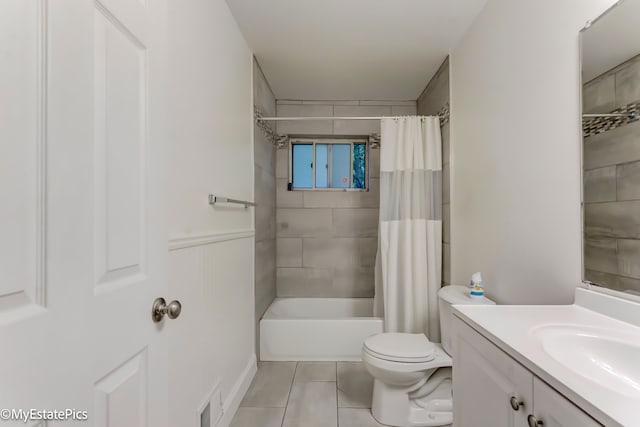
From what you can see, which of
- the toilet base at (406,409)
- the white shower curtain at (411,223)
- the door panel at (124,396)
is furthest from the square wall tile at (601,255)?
the door panel at (124,396)

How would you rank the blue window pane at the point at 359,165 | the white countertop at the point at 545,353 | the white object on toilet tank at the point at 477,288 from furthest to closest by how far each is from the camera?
1. the blue window pane at the point at 359,165
2. the white object on toilet tank at the point at 477,288
3. the white countertop at the point at 545,353

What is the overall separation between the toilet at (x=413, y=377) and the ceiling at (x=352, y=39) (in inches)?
66.1

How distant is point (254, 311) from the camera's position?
2441 millimetres

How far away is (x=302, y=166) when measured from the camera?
3.48 meters

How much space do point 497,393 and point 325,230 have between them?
2.53 m

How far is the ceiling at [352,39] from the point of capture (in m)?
1.89

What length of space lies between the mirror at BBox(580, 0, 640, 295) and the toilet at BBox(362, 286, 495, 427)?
0.72 meters

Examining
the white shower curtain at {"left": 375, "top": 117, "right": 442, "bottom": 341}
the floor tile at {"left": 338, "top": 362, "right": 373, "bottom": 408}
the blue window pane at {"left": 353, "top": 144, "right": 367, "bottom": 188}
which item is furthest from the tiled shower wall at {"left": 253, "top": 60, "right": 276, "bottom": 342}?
the white shower curtain at {"left": 375, "top": 117, "right": 442, "bottom": 341}

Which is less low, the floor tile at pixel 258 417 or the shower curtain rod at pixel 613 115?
the shower curtain rod at pixel 613 115

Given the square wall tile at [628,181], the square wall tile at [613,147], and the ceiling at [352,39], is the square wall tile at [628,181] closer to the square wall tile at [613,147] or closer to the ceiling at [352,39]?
the square wall tile at [613,147]

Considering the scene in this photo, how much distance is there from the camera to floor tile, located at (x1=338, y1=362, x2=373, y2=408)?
6.70 feet

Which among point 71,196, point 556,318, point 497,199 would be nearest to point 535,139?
point 497,199

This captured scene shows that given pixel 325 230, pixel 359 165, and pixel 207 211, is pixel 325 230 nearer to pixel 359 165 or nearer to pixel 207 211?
pixel 359 165

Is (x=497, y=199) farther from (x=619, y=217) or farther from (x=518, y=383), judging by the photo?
(x=518, y=383)
